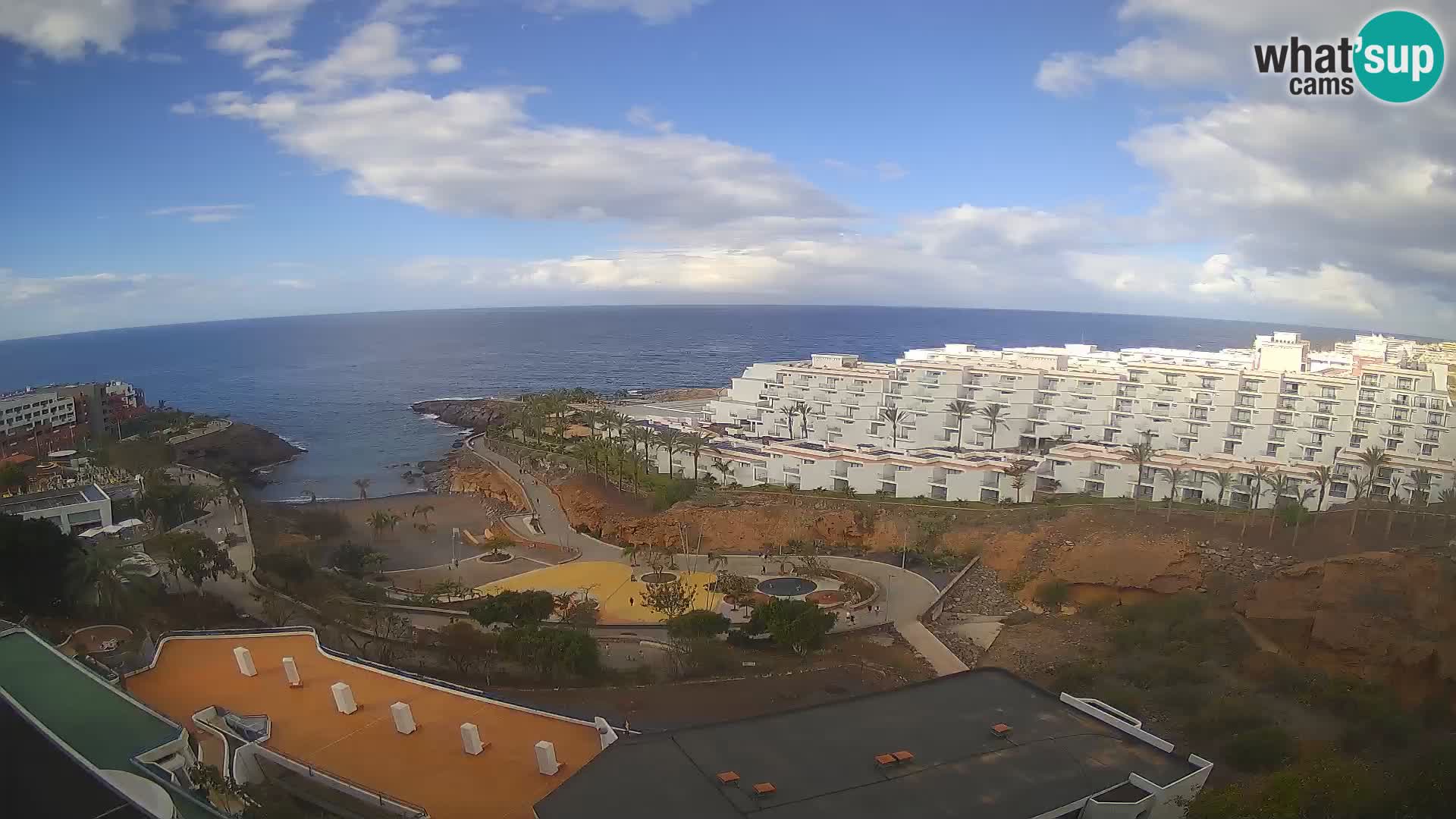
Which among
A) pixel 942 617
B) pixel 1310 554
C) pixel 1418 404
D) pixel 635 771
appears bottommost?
pixel 942 617

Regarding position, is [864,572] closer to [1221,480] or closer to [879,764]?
[1221,480]

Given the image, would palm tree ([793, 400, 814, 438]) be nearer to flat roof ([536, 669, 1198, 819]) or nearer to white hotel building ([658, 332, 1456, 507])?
white hotel building ([658, 332, 1456, 507])

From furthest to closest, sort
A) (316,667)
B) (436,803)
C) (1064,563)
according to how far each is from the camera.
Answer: (1064,563) → (316,667) → (436,803)

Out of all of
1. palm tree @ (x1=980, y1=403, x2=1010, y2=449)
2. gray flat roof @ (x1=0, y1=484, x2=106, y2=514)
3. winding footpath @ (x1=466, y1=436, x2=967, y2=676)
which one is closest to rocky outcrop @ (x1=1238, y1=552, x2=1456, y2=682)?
winding footpath @ (x1=466, y1=436, x2=967, y2=676)

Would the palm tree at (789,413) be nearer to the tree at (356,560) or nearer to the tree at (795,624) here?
the tree at (356,560)

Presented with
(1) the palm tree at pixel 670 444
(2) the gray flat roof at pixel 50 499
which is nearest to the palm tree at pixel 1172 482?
(1) the palm tree at pixel 670 444

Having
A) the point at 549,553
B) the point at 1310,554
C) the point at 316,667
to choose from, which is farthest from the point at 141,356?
the point at 1310,554

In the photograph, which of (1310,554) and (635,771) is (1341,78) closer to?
(635,771)
